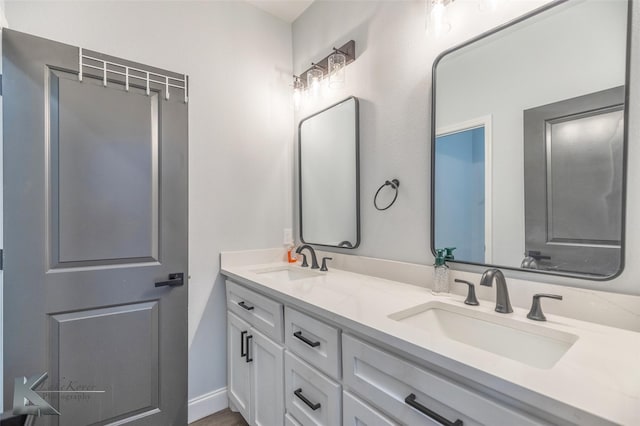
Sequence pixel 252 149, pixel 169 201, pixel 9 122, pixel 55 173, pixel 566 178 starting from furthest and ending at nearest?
pixel 252 149 < pixel 169 201 < pixel 55 173 < pixel 9 122 < pixel 566 178

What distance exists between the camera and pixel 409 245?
1.50 metres

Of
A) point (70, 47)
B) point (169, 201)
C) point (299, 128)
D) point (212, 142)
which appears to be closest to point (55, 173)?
point (169, 201)

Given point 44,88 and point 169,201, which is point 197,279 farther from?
point 44,88

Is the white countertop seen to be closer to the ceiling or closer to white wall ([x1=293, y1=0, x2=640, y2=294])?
white wall ([x1=293, y1=0, x2=640, y2=294])

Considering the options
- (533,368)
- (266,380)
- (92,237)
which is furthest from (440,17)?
(92,237)

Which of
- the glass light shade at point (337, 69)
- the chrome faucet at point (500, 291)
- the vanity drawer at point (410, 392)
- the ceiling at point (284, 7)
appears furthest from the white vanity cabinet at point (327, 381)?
the ceiling at point (284, 7)


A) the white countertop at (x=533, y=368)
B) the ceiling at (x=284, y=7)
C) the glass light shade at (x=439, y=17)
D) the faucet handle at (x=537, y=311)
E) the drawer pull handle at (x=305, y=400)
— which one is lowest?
the drawer pull handle at (x=305, y=400)

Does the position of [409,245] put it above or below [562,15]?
below

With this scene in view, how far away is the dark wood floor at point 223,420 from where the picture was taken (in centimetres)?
178

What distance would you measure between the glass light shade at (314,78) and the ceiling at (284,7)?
53 cm

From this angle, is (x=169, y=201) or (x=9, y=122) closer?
(x=9, y=122)

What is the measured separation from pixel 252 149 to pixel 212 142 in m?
0.28

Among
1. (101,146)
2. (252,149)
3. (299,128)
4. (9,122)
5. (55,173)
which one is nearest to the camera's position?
(9,122)

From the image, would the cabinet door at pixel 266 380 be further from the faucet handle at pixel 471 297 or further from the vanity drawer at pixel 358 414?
the faucet handle at pixel 471 297
